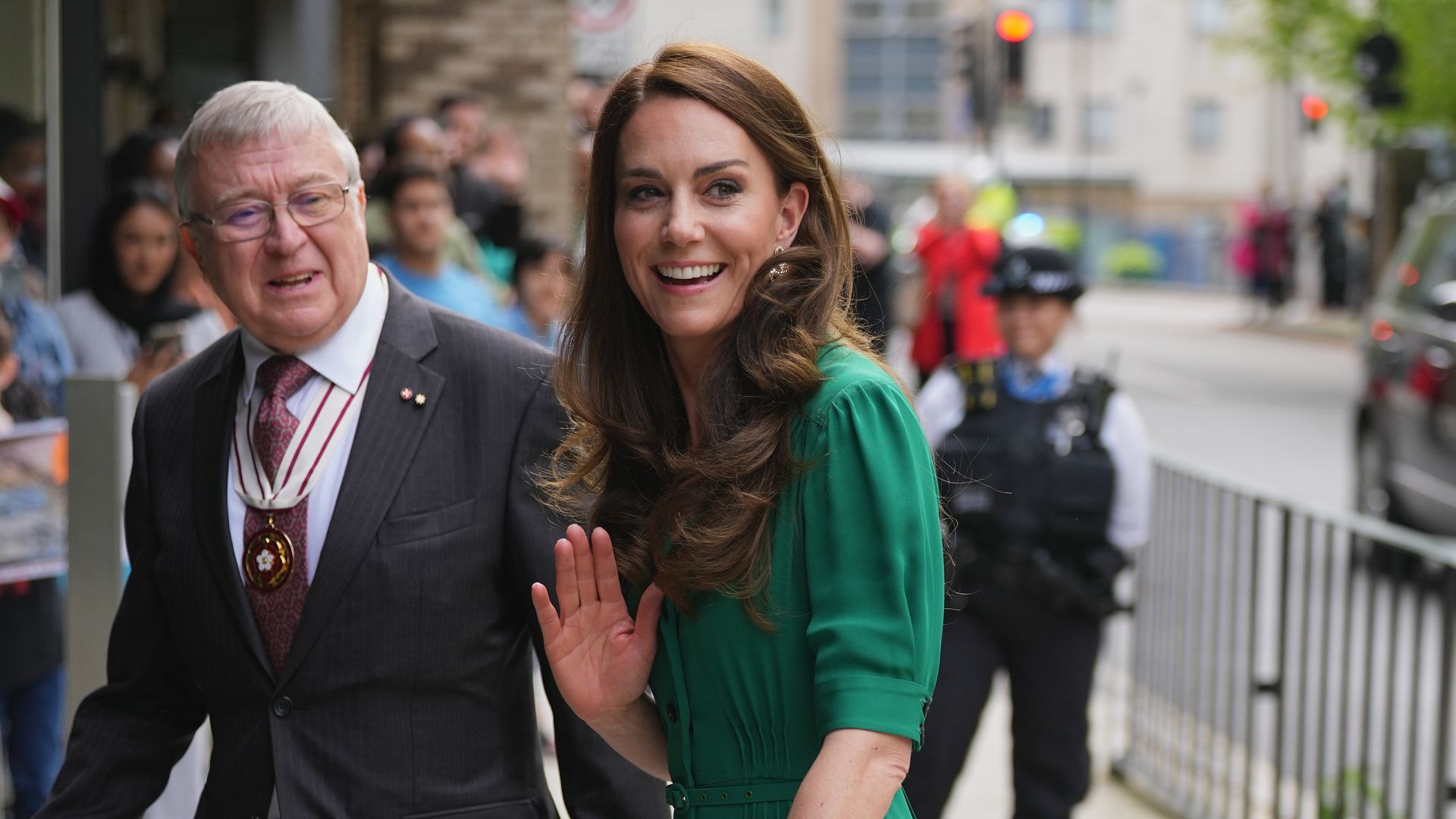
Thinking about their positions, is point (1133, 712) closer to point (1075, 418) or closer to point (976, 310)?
point (1075, 418)

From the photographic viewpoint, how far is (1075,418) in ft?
16.6

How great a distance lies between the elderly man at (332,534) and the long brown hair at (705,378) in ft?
0.69

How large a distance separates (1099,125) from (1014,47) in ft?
164

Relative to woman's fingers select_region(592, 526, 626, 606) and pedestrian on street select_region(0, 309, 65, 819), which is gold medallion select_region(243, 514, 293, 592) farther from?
pedestrian on street select_region(0, 309, 65, 819)

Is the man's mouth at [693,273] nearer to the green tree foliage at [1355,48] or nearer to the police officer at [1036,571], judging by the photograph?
the police officer at [1036,571]

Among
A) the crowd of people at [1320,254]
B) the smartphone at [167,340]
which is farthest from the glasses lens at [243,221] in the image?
the crowd of people at [1320,254]

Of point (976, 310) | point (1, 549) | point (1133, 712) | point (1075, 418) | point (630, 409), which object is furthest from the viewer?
point (976, 310)

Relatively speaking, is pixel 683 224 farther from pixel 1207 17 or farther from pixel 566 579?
pixel 1207 17

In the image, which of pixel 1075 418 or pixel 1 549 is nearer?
pixel 1 549

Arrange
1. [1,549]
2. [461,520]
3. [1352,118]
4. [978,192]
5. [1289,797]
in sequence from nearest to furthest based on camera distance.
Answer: [461,520]
[1,549]
[1289,797]
[978,192]
[1352,118]

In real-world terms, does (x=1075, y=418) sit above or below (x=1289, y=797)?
above

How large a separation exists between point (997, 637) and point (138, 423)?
2.86m

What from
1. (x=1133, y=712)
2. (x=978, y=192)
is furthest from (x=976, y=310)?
(x=1133, y=712)

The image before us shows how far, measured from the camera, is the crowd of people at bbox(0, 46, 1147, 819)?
2109 mm
